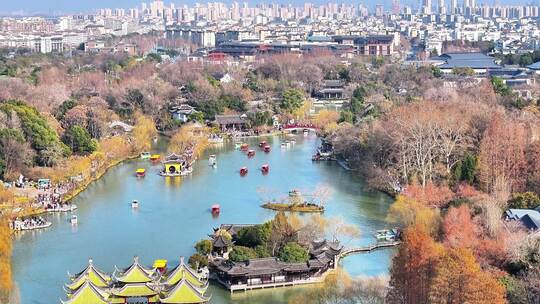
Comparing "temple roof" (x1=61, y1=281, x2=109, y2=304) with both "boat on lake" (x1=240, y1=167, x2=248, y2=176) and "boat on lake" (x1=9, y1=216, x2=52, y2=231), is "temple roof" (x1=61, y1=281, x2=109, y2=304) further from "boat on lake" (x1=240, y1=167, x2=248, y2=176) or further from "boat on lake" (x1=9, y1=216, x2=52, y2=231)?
"boat on lake" (x1=240, y1=167, x2=248, y2=176)

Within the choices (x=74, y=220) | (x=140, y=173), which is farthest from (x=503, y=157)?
(x=140, y=173)

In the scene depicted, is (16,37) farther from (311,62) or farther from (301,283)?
(301,283)

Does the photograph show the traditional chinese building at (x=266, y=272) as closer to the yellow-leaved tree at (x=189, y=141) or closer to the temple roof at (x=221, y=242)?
the temple roof at (x=221, y=242)

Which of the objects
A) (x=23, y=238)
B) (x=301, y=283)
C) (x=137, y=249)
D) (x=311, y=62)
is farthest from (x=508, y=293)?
(x=311, y=62)

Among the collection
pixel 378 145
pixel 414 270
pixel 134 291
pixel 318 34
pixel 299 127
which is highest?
pixel 318 34

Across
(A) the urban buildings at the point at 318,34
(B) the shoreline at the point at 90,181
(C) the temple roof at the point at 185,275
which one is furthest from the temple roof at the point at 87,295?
(A) the urban buildings at the point at 318,34

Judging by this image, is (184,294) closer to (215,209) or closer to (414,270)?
(414,270)

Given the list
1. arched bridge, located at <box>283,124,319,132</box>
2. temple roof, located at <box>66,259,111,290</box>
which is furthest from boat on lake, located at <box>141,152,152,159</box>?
temple roof, located at <box>66,259,111,290</box>
